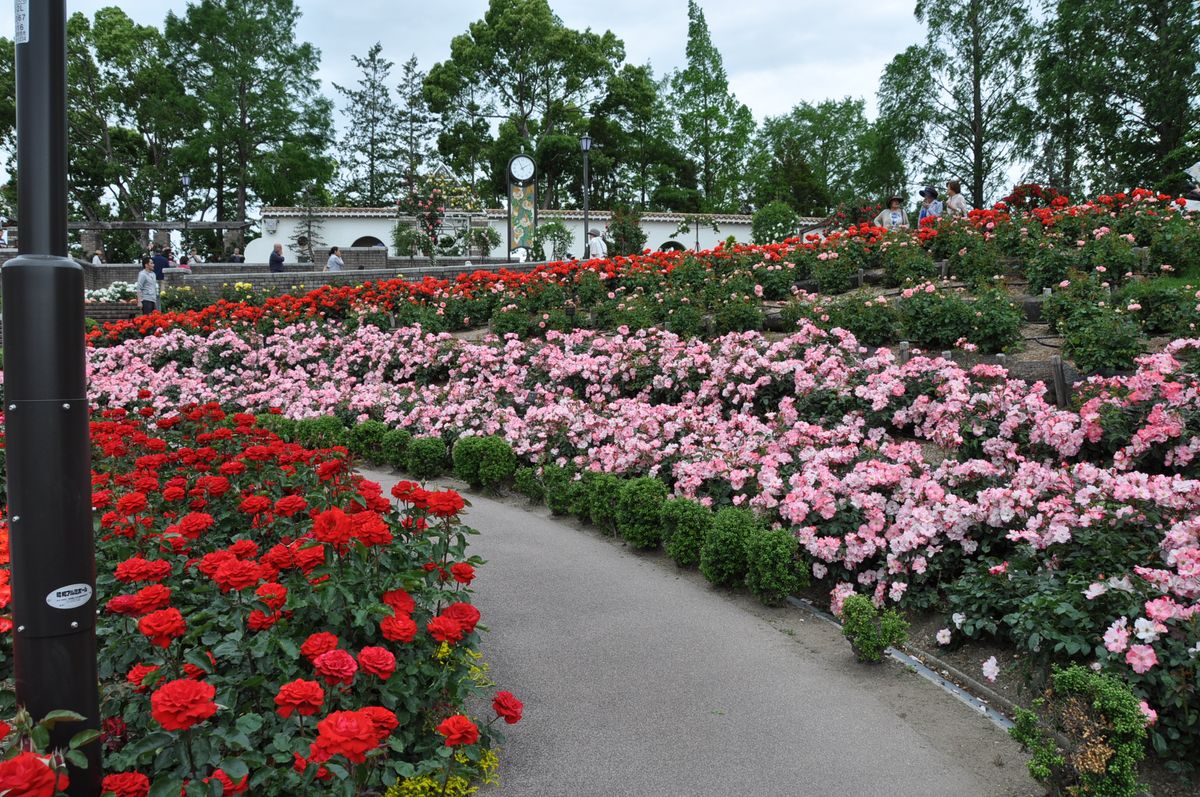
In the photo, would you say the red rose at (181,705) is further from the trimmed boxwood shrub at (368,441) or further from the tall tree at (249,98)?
the tall tree at (249,98)

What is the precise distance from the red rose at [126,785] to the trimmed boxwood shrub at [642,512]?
3.87 metres

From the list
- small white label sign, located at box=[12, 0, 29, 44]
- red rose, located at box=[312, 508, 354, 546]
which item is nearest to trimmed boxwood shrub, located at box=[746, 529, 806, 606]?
red rose, located at box=[312, 508, 354, 546]

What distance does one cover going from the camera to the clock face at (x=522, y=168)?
21484 mm

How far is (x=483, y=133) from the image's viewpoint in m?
41.6

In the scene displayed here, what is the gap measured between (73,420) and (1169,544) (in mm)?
3988

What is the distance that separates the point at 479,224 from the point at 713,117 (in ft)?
57.0

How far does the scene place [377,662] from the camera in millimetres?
2299

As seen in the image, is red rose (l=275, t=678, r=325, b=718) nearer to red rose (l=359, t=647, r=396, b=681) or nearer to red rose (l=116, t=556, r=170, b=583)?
red rose (l=359, t=647, r=396, b=681)

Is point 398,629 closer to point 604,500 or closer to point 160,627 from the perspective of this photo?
point 160,627

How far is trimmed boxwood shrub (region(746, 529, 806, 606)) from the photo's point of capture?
468 cm

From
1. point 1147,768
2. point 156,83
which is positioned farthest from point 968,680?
point 156,83

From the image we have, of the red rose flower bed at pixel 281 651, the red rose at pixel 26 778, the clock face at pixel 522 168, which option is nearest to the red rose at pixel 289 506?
the red rose flower bed at pixel 281 651

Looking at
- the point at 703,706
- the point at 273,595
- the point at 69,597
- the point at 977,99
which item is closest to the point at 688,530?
the point at 703,706

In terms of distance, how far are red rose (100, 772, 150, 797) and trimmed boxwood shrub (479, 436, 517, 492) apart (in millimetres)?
5183
